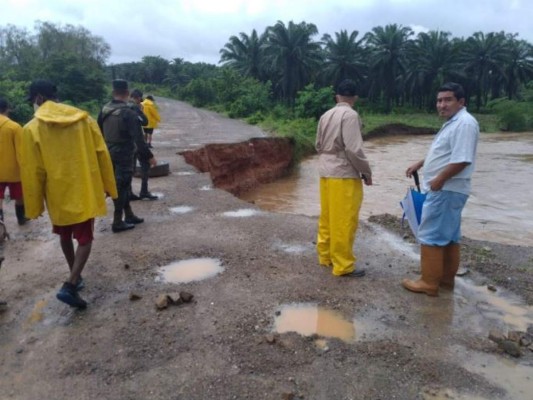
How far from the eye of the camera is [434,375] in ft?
9.76

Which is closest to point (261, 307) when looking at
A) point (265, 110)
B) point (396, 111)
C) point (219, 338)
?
point (219, 338)

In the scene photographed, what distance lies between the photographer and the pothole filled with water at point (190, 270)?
4621 millimetres

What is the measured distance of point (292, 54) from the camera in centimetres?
4819

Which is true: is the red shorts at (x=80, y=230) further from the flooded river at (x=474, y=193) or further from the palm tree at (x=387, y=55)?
the palm tree at (x=387, y=55)

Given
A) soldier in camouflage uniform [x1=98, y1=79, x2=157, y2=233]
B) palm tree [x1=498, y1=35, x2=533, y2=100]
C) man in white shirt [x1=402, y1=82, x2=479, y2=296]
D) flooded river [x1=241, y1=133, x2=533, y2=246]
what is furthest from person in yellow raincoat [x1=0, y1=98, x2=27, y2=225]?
palm tree [x1=498, y1=35, x2=533, y2=100]

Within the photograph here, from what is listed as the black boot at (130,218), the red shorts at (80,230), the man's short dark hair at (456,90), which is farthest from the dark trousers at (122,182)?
the man's short dark hair at (456,90)

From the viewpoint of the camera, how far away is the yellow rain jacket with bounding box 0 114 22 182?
5.86m

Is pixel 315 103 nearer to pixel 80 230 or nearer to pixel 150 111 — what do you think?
pixel 150 111

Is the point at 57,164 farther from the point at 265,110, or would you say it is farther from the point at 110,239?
the point at 265,110

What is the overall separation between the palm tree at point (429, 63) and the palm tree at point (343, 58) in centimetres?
551

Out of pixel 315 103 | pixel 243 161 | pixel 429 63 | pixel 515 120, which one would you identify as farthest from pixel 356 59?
pixel 243 161

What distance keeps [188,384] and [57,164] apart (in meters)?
1.95

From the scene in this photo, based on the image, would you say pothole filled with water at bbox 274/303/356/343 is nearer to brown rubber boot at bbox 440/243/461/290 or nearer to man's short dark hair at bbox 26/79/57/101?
brown rubber boot at bbox 440/243/461/290

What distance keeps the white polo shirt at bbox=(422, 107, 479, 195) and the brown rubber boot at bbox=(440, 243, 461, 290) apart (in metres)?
0.57
